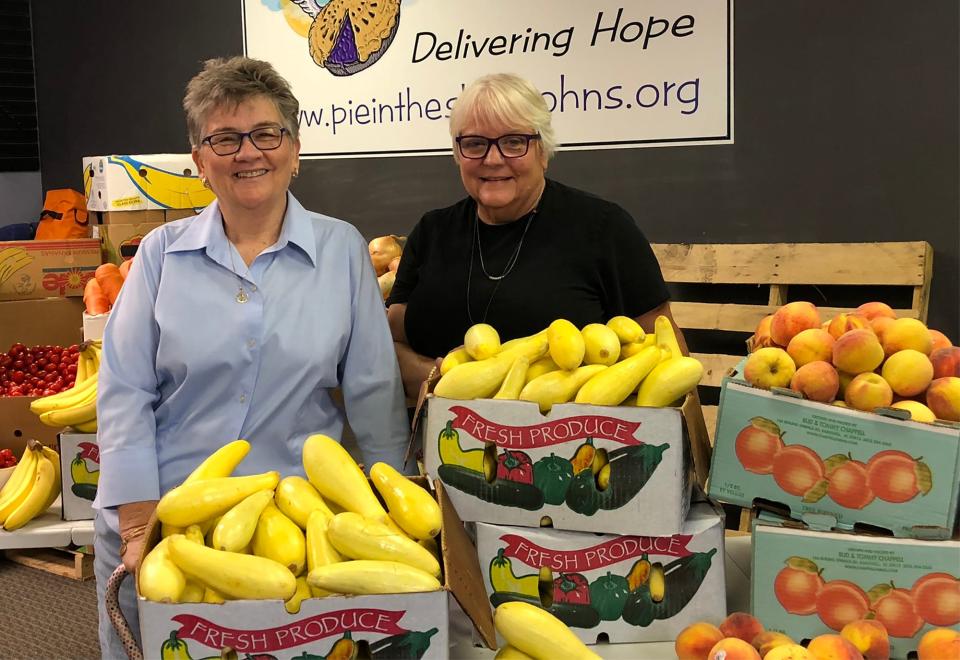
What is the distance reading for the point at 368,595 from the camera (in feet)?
3.68

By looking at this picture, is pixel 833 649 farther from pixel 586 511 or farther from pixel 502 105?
pixel 502 105

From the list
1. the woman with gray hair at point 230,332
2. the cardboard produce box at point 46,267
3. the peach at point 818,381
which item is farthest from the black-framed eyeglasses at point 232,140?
the cardboard produce box at point 46,267

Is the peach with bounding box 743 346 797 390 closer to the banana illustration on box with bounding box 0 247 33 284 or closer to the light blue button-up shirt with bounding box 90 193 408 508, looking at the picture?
the light blue button-up shirt with bounding box 90 193 408 508

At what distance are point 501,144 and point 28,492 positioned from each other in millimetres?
2390

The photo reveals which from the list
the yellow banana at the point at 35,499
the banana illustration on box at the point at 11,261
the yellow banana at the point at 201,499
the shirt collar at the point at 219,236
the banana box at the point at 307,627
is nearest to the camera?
the banana box at the point at 307,627

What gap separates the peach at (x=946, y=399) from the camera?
133 cm

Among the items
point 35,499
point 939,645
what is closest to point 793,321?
point 939,645

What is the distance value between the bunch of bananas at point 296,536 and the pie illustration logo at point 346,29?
3.54 metres

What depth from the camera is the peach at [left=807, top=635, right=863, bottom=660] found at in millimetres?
1270

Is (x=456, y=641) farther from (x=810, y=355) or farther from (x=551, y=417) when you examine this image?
(x=810, y=355)

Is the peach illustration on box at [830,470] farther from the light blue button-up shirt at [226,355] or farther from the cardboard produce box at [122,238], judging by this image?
the cardboard produce box at [122,238]

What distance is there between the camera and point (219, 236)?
1892 mm

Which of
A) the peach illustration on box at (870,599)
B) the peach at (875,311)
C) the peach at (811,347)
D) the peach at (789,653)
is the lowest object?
the peach at (789,653)

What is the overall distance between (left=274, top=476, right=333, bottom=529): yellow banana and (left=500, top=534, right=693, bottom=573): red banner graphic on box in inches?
12.6
